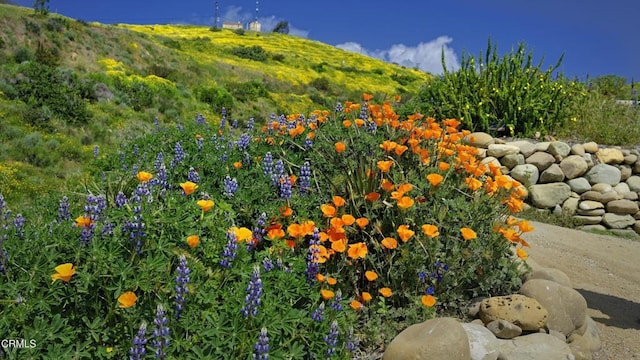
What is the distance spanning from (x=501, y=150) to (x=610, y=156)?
1.99m

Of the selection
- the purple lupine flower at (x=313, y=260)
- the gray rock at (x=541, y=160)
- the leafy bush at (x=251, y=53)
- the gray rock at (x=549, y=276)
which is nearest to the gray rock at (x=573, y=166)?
the gray rock at (x=541, y=160)

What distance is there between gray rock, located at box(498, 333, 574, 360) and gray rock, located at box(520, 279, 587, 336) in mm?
312

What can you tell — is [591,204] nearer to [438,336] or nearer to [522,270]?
[522,270]

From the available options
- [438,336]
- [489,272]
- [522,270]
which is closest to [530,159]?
[522,270]

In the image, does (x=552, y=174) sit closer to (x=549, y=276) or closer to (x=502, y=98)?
(x=502, y=98)

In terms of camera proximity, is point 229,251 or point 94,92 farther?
point 94,92

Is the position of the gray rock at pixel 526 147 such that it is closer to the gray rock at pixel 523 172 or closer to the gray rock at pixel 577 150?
the gray rock at pixel 523 172

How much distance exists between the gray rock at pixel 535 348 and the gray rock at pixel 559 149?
642 centimetres

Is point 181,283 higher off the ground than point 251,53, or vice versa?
point 251,53

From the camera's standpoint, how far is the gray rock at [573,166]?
8.78 metres

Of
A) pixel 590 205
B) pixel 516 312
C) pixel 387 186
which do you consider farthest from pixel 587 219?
pixel 387 186

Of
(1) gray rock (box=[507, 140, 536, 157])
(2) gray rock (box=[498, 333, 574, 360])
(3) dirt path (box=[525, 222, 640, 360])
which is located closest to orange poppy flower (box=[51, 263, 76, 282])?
(2) gray rock (box=[498, 333, 574, 360])

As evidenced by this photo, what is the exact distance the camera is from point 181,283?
231 cm

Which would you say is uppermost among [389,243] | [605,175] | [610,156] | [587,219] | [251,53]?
[251,53]
